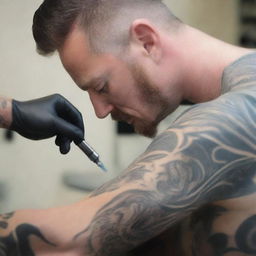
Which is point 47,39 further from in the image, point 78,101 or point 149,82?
point 78,101

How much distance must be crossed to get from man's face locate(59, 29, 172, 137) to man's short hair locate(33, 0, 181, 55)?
0.02 meters

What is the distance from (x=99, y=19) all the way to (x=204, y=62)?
256 mm

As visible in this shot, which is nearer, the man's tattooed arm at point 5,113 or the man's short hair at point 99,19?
the man's short hair at point 99,19

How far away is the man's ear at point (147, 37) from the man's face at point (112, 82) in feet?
0.14

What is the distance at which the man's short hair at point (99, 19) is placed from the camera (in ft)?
3.22

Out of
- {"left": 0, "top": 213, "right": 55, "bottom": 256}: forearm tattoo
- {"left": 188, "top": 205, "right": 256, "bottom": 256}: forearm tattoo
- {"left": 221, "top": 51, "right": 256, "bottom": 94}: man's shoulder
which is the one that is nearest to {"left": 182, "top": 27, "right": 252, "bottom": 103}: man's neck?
{"left": 221, "top": 51, "right": 256, "bottom": 94}: man's shoulder

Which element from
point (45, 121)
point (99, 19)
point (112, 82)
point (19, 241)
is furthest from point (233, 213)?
point (45, 121)

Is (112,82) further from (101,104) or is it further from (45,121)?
(45,121)

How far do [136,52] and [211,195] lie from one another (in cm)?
45

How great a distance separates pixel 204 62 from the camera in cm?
92

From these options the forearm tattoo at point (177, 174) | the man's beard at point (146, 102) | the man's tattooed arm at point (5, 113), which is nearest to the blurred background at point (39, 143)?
the man's tattooed arm at point (5, 113)

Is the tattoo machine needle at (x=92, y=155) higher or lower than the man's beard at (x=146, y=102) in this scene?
lower

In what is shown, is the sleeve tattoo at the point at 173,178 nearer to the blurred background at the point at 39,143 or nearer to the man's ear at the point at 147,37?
the man's ear at the point at 147,37

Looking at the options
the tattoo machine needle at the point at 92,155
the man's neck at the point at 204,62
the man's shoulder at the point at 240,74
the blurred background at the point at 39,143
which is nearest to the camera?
the man's shoulder at the point at 240,74
